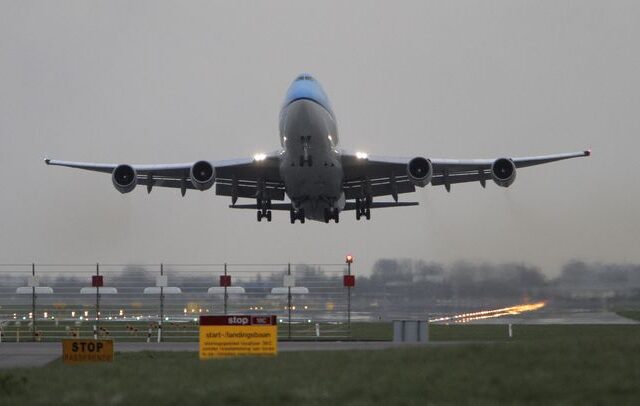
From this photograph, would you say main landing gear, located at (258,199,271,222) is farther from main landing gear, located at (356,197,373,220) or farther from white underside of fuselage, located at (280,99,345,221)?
main landing gear, located at (356,197,373,220)

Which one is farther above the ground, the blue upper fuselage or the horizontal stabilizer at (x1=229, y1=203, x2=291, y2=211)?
the blue upper fuselage

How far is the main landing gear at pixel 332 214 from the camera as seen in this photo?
1662 inches

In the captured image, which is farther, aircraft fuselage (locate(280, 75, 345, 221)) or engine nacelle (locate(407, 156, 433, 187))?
engine nacelle (locate(407, 156, 433, 187))

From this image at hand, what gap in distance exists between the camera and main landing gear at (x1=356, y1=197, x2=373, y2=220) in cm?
4419

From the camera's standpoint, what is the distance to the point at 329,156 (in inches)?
1483

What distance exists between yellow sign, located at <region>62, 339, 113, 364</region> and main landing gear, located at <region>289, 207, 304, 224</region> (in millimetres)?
20024

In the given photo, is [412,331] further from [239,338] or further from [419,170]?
[239,338]

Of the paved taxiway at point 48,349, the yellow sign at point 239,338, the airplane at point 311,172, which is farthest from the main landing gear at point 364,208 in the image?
the yellow sign at point 239,338

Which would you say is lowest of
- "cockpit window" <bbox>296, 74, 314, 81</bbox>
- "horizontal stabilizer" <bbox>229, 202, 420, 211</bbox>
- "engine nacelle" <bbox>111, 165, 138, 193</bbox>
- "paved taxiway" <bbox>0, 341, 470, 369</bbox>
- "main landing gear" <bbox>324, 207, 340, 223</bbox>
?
"paved taxiway" <bbox>0, 341, 470, 369</bbox>

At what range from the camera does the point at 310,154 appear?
37.1 metres

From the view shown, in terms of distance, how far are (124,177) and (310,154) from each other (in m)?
7.31

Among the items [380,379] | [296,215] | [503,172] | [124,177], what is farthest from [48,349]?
[503,172]

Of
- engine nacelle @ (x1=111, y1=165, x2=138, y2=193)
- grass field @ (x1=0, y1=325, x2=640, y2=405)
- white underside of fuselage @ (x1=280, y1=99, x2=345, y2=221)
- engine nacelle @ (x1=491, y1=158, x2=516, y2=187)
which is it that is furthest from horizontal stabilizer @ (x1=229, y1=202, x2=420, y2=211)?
grass field @ (x1=0, y1=325, x2=640, y2=405)

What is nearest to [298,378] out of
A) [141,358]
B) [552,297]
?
[141,358]
